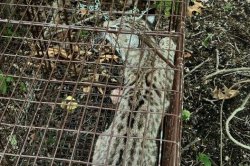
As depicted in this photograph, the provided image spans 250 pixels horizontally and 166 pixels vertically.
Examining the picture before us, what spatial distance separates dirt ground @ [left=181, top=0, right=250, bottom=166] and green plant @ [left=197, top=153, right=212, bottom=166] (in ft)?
0.10

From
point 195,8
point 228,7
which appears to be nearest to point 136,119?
point 195,8

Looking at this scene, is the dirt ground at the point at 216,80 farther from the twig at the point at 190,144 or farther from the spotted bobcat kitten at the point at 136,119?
the spotted bobcat kitten at the point at 136,119

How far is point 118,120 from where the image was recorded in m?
3.29

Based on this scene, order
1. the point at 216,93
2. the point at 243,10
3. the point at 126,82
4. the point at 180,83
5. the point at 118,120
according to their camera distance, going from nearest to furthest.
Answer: the point at 180,83
the point at 118,120
the point at 126,82
the point at 216,93
the point at 243,10

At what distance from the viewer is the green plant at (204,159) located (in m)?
3.90

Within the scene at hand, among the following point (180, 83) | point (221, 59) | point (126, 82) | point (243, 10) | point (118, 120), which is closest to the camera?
point (180, 83)

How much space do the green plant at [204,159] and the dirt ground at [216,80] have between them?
31 millimetres

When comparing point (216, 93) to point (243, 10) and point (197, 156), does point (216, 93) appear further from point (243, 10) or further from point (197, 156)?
point (243, 10)

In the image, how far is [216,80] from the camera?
15.2 ft

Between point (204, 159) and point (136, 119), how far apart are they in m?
1.03

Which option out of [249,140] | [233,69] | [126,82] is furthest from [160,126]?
[233,69]

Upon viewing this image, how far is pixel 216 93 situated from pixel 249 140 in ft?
1.98

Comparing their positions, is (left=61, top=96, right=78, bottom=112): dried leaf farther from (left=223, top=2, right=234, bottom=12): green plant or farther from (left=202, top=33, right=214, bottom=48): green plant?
(left=223, top=2, right=234, bottom=12): green plant

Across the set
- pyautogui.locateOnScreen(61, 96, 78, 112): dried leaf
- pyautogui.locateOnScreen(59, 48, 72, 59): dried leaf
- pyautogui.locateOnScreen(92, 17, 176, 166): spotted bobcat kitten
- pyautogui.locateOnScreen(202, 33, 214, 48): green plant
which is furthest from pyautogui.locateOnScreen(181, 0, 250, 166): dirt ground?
pyautogui.locateOnScreen(59, 48, 72, 59): dried leaf
